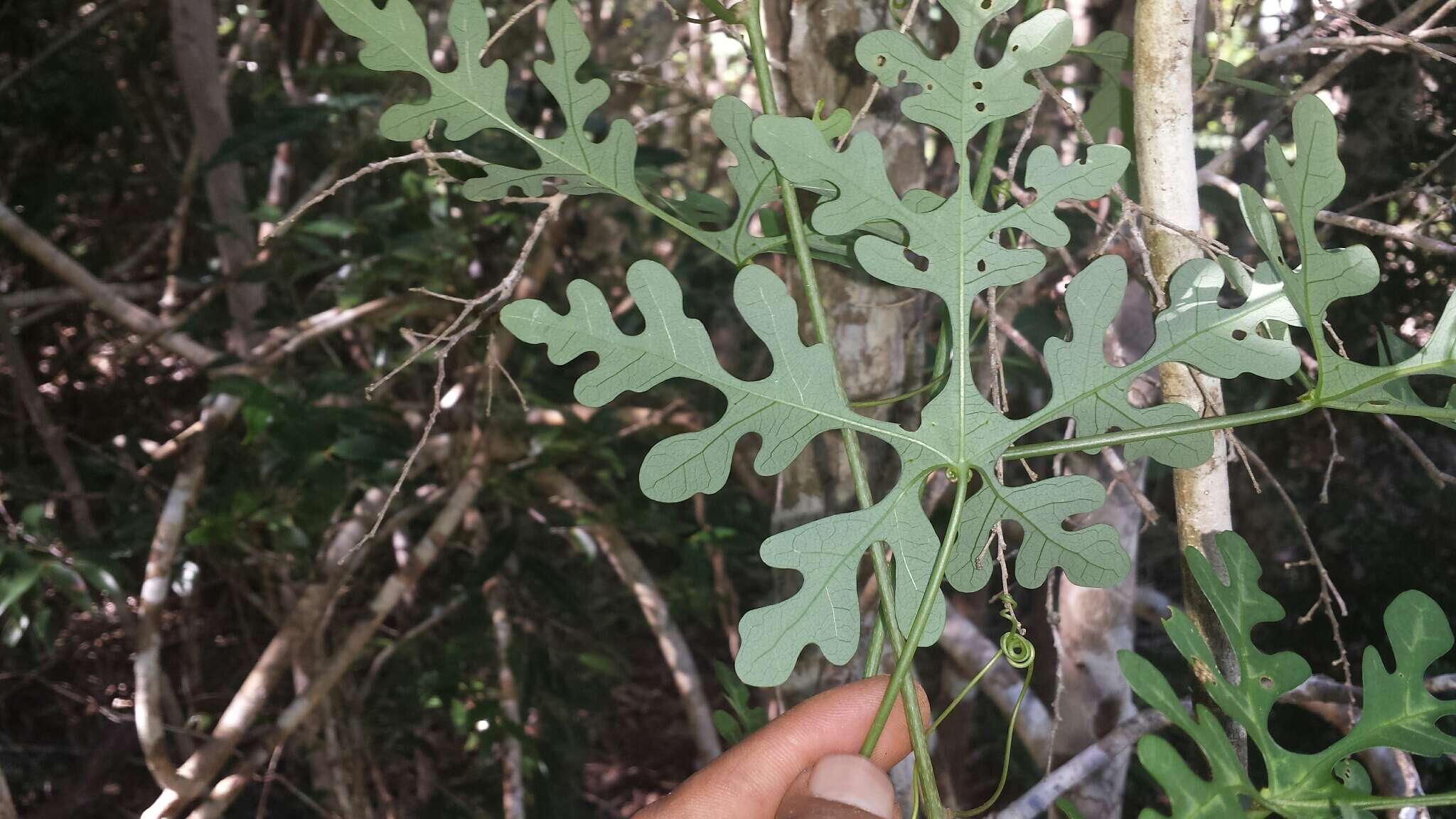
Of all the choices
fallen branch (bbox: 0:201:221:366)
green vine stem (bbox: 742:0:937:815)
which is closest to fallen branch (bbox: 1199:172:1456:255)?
green vine stem (bbox: 742:0:937:815)

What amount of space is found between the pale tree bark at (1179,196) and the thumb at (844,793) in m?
0.26

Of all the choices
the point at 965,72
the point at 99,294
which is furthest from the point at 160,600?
the point at 965,72

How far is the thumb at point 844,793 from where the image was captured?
21.0 inches

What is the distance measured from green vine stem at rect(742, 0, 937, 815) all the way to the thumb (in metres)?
0.01

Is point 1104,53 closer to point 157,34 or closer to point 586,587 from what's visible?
point 586,587

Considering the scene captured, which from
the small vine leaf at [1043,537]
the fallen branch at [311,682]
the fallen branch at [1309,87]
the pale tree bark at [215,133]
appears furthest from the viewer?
the pale tree bark at [215,133]

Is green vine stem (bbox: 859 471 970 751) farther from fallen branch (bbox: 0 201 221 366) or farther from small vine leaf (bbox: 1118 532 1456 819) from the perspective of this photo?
fallen branch (bbox: 0 201 221 366)

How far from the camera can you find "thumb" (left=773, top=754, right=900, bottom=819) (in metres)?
0.53

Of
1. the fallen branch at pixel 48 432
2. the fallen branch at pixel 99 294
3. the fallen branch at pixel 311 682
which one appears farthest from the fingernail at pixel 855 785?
the fallen branch at pixel 48 432

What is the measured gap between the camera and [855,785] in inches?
21.8

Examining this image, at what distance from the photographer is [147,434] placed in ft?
8.51

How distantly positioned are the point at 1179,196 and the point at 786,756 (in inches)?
17.8

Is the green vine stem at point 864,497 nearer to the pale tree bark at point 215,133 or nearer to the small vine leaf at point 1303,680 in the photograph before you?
the small vine leaf at point 1303,680

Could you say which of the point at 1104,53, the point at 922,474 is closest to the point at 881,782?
the point at 922,474
